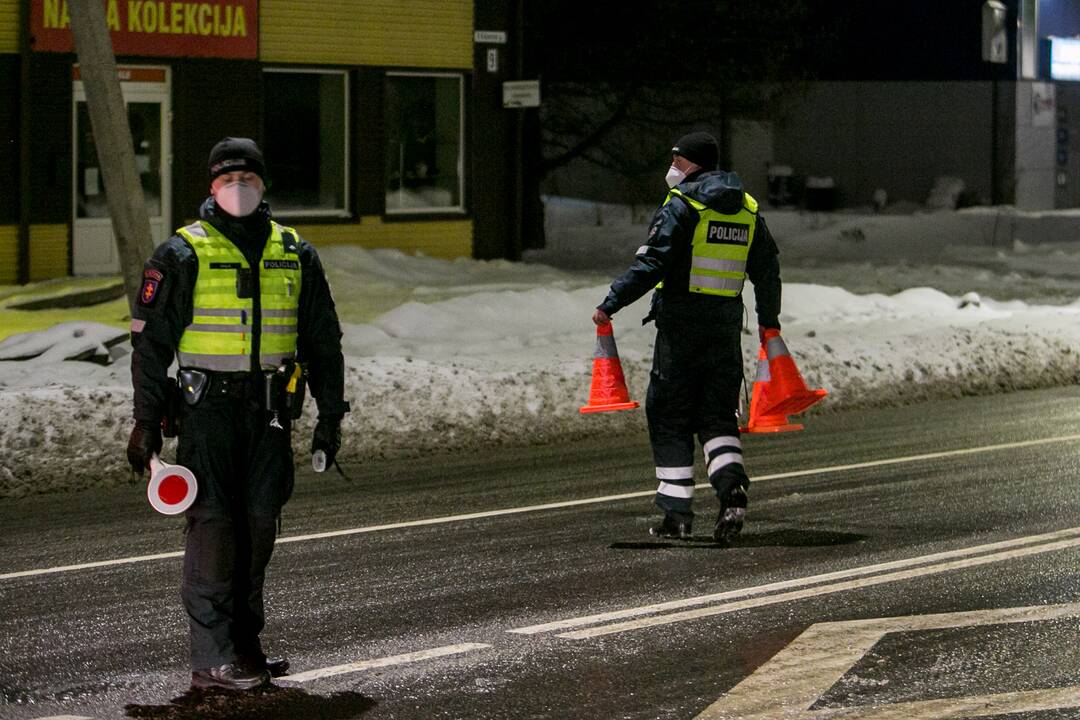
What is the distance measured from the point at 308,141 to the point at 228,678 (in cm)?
1803

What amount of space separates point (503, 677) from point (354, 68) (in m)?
18.0

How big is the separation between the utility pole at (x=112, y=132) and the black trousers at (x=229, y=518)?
8474 millimetres

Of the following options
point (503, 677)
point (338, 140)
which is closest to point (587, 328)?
A: point (338, 140)

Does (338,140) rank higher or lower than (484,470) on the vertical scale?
higher

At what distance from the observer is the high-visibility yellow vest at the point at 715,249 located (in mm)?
8820

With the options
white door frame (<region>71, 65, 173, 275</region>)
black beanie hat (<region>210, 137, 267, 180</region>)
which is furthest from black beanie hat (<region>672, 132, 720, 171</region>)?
white door frame (<region>71, 65, 173, 275</region>)

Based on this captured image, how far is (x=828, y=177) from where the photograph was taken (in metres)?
46.6

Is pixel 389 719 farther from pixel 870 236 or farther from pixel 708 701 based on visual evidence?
pixel 870 236

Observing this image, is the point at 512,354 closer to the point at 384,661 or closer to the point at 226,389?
the point at 384,661

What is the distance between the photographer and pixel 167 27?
2167 cm

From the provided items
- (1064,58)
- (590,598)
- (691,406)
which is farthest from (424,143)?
(1064,58)

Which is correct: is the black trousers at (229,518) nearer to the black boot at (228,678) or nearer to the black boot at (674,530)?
the black boot at (228,678)

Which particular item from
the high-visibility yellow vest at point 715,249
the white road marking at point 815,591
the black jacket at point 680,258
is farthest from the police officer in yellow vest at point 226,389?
the high-visibility yellow vest at point 715,249

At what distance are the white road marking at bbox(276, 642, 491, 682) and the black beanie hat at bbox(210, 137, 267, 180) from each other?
1737mm
